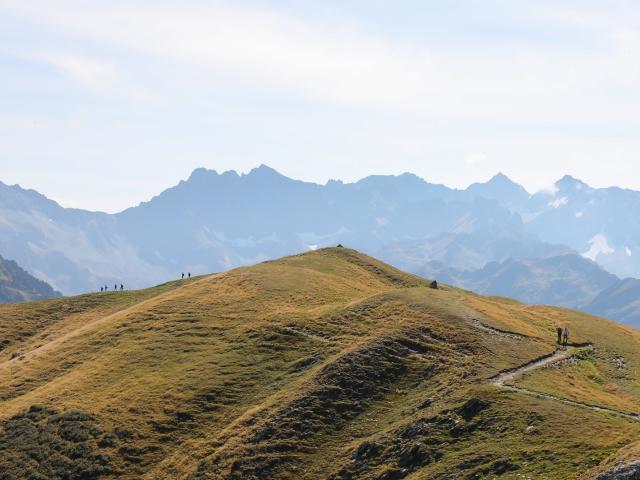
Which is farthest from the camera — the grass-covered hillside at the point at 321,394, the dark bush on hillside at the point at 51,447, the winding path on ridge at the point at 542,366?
the dark bush on hillside at the point at 51,447

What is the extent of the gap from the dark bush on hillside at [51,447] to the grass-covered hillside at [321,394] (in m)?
0.21

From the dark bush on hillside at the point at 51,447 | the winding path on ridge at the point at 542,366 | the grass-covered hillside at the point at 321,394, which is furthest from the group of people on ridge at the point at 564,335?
the dark bush on hillside at the point at 51,447

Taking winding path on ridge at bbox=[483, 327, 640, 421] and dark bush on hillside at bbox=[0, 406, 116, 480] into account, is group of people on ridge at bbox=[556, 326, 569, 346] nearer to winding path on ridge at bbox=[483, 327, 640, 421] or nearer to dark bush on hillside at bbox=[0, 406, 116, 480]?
winding path on ridge at bbox=[483, 327, 640, 421]

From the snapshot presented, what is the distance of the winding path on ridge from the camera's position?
71000mm

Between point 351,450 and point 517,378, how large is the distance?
21115mm

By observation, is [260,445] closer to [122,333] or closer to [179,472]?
[179,472]

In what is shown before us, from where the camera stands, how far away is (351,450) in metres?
72.2

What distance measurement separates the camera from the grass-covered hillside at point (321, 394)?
66250 mm

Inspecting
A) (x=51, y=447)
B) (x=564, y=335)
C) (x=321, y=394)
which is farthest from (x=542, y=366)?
(x=51, y=447)

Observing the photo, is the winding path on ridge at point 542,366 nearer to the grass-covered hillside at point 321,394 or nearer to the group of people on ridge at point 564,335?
the grass-covered hillside at point 321,394

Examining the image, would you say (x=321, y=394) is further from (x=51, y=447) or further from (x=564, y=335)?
(x=564, y=335)

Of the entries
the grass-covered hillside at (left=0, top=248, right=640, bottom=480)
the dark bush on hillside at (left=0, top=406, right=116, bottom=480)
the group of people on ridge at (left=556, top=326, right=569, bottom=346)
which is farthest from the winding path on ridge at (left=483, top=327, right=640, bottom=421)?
the dark bush on hillside at (left=0, top=406, right=116, bottom=480)

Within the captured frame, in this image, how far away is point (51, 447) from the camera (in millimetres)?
80250

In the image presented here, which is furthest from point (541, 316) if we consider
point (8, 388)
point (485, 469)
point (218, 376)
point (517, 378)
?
point (8, 388)
